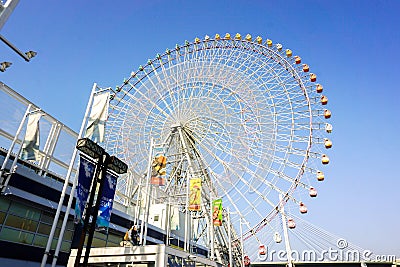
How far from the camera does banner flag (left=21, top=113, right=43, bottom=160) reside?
16.2 m

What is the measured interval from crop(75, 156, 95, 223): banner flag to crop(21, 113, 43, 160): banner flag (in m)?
5.20

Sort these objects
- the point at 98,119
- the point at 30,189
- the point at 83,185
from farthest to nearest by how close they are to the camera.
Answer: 1. the point at 30,189
2. the point at 98,119
3. the point at 83,185

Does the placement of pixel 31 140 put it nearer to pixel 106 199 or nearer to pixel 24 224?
pixel 24 224

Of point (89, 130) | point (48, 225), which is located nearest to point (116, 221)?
point (48, 225)

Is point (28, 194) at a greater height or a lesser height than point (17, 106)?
lesser

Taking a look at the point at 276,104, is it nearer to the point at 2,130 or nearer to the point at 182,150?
the point at 182,150

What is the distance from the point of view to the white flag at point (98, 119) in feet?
49.8

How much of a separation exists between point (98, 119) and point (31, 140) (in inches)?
182

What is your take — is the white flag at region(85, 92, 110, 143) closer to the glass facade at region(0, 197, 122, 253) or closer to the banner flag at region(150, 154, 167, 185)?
the glass facade at region(0, 197, 122, 253)

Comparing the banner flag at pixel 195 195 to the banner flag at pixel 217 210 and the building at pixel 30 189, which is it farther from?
the building at pixel 30 189

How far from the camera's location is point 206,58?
35.2m

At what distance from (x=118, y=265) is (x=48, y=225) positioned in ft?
16.8

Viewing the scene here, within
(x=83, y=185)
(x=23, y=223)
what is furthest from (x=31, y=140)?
(x=83, y=185)

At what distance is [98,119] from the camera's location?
15.5 meters
